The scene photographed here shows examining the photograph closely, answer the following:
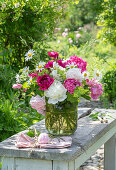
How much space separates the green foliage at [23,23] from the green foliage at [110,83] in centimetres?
221

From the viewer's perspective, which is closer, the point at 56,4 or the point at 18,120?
the point at 18,120

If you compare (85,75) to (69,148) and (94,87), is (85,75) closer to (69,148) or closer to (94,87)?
(94,87)

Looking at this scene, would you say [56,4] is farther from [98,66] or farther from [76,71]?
[76,71]

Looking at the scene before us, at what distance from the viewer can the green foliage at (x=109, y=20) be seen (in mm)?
6980

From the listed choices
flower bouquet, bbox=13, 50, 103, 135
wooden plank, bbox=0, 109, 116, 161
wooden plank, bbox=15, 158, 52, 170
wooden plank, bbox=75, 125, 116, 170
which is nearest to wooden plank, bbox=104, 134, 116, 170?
wooden plank, bbox=75, 125, 116, 170

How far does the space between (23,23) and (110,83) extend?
8.77 ft

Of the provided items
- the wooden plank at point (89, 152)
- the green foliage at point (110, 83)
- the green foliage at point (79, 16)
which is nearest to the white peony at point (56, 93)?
the wooden plank at point (89, 152)

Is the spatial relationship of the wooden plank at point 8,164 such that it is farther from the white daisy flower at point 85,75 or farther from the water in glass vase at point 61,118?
the white daisy flower at point 85,75

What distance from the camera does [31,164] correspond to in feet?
5.87

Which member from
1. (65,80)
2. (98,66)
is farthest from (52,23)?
(65,80)

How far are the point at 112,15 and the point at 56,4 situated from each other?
10.1ft

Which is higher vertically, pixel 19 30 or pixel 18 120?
pixel 19 30

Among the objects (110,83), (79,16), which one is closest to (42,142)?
(110,83)

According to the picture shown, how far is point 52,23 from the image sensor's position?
4.49 m
